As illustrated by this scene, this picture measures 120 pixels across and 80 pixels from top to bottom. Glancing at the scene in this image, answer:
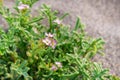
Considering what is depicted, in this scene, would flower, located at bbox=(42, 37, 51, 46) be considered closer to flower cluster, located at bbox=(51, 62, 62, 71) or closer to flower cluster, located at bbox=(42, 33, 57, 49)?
flower cluster, located at bbox=(42, 33, 57, 49)

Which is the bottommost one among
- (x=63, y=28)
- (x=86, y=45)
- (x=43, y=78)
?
(x=43, y=78)

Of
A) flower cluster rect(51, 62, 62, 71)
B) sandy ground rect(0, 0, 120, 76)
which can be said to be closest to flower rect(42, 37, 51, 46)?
flower cluster rect(51, 62, 62, 71)

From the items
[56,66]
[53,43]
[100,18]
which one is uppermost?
[100,18]

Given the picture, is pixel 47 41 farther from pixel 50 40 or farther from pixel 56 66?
pixel 56 66

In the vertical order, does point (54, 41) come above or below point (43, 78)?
above

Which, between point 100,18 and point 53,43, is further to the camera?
point 100,18

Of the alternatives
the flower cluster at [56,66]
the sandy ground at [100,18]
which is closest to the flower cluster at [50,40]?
the flower cluster at [56,66]

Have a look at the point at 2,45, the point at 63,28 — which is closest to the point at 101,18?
the point at 63,28

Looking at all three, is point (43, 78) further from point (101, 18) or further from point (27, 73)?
point (101, 18)

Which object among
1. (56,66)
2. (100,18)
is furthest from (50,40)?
(100,18)
